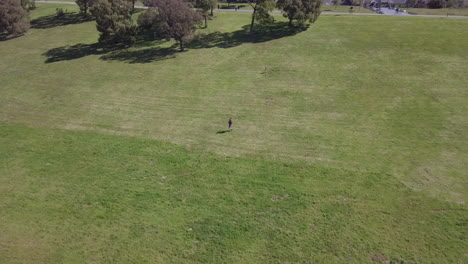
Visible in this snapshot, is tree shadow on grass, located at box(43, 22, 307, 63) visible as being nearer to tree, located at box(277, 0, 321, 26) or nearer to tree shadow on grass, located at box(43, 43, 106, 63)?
tree shadow on grass, located at box(43, 43, 106, 63)

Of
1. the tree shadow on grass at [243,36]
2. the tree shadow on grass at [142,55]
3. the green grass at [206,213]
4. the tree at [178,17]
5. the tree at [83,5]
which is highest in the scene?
the tree at [83,5]

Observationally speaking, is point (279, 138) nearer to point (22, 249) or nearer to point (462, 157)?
point (462, 157)

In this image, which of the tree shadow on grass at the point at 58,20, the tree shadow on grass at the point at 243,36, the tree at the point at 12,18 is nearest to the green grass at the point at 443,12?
the tree shadow on grass at the point at 243,36

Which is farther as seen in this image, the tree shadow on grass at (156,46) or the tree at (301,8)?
the tree at (301,8)

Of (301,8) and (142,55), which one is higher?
(301,8)

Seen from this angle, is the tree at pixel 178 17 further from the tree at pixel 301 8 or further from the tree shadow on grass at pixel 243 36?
the tree at pixel 301 8

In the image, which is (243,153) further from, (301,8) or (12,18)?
(12,18)

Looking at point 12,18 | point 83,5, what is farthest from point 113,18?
point 12,18
